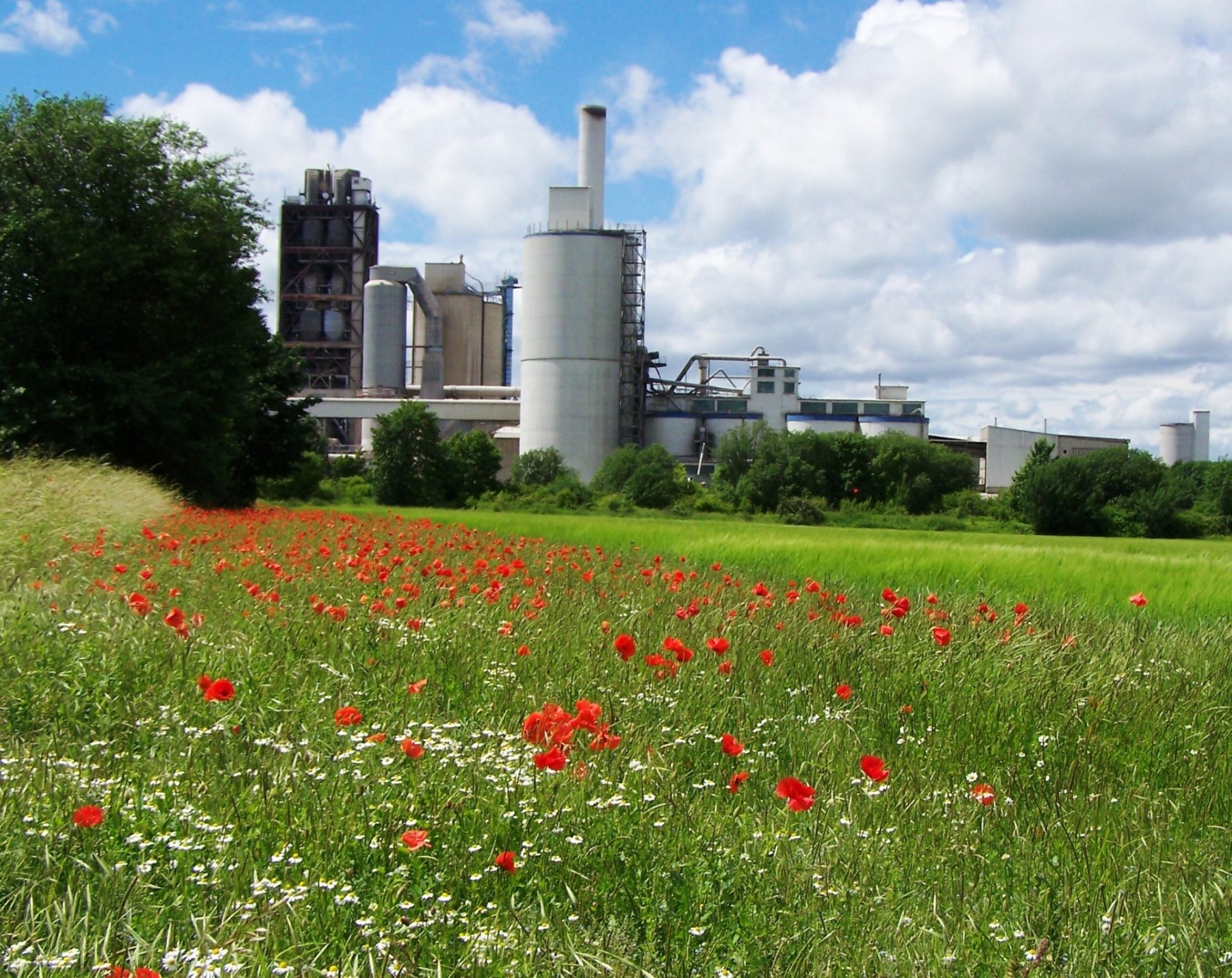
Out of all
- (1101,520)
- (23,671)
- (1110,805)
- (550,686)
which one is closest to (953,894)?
(1110,805)

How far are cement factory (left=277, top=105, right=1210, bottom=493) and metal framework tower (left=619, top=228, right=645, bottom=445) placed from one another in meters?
0.09

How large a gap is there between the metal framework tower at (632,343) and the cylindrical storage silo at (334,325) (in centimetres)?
1833

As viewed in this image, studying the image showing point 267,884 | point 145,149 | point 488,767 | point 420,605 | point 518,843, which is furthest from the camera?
point 145,149

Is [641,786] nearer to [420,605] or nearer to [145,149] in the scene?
[420,605]

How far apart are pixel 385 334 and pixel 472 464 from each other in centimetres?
1213

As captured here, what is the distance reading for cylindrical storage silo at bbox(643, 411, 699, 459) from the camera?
70.4 meters

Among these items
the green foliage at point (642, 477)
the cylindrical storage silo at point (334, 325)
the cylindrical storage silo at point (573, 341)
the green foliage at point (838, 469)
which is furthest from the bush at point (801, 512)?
the cylindrical storage silo at point (334, 325)

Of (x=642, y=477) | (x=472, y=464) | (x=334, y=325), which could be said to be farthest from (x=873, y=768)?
(x=334, y=325)

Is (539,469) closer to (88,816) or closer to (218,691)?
(218,691)

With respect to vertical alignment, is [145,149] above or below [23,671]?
above

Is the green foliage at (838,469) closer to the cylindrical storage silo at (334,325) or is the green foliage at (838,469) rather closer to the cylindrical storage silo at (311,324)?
the cylindrical storage silo at (334,325)

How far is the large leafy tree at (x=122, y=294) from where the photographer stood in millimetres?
27094

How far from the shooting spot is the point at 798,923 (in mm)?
2762

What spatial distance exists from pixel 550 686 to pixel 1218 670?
4.14 metres
